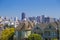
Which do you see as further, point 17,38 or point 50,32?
point 17,38

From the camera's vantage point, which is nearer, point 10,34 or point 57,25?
point 57,25

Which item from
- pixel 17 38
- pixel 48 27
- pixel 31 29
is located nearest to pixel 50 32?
pixel 48 27

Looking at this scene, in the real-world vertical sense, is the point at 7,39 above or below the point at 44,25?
below

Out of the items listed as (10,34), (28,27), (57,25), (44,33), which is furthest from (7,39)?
(57,25)

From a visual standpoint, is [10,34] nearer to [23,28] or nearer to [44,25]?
[23,28]

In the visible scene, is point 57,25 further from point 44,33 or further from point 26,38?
point 26,38

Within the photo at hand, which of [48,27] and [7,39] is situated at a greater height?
[48,27]
